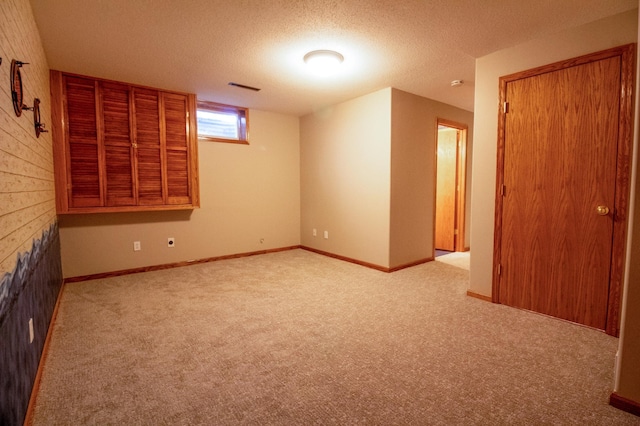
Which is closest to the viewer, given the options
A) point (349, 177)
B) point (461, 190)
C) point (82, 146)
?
point (82, 146)

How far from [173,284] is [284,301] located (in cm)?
147

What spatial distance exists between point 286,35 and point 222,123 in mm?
2583

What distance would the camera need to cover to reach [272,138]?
17.3ft

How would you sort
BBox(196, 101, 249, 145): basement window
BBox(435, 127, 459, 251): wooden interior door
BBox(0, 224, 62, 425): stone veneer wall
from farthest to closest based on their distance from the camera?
1. BBox(435, 127, 459, 251): wooden interior door
2. BBox(196, 101, 249, 145): basement window
3. BBox(0, 224, 62, 425): stone veneer wall

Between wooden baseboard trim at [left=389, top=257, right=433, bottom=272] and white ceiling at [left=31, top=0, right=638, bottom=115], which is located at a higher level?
white ceiling at [left=31, top=0, right=638, bottom=115]

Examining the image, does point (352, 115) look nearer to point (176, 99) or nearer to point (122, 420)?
point (176, 99)

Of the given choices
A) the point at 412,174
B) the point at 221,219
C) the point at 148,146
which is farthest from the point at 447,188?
→ the point at 148,146

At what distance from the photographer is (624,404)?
153 centimetres

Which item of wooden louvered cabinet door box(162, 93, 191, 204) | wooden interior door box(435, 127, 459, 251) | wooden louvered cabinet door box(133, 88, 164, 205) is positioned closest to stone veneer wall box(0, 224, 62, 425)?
wooden louvered cabinet door box(133, 88, 164, 205)

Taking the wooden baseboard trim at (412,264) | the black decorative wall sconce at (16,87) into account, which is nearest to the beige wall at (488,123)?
the wooden baseboard trim at (412,264)

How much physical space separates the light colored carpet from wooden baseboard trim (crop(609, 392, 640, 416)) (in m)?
0.03

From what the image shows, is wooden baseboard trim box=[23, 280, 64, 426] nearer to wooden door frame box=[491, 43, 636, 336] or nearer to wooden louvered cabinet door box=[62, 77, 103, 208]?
wooden louvered cabinet door box=[62, 77, 103, 208]

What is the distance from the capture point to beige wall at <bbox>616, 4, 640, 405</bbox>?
4.88 feet

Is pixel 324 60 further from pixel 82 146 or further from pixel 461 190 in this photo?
pixel 461 190
